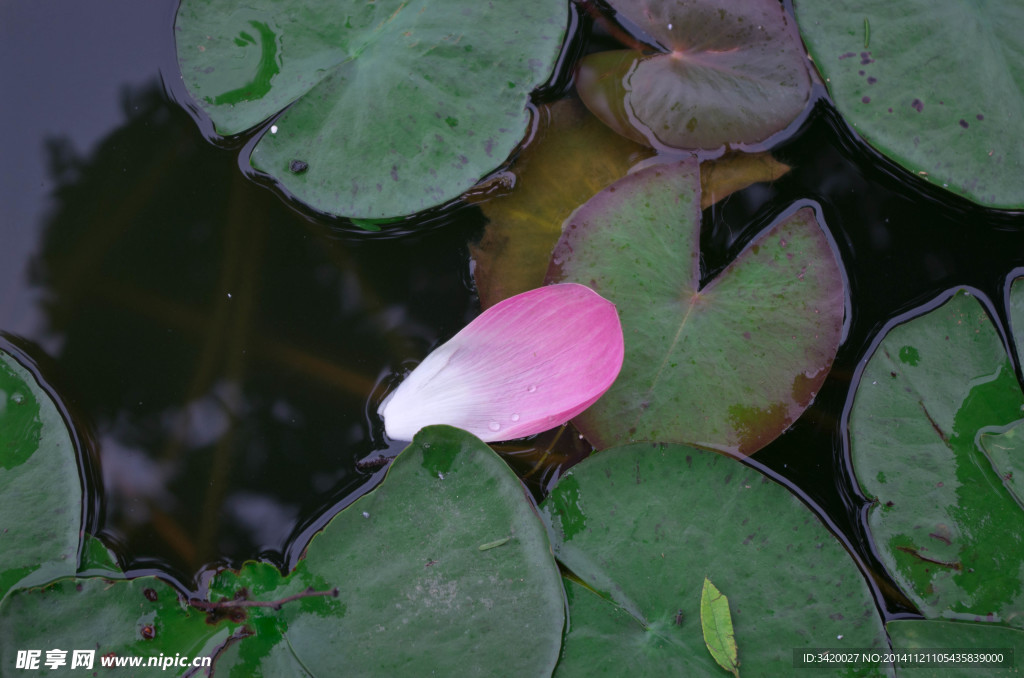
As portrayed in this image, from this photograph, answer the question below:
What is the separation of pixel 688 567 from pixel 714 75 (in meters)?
1.34

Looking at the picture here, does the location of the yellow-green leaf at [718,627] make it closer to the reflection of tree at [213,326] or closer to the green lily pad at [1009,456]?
the green lily pad at [1009,456]

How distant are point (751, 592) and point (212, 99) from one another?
1.92 meters

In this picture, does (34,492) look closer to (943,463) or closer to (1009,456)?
(943,463)

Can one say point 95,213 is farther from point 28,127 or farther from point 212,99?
point 212,99

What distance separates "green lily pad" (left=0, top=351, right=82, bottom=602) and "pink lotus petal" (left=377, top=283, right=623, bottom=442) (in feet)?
2.67

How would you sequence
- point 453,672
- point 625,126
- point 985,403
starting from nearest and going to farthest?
point 453,672 → point 985,403 → point 625,126

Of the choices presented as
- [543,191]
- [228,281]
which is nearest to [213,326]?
[228,281]

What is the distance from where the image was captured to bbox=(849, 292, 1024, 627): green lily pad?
147cm

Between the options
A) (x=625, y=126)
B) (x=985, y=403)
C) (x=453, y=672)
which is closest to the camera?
(x=453, y=672)

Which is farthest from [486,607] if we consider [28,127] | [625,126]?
[28,127]

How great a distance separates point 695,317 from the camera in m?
1.58

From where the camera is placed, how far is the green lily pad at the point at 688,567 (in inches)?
56.0

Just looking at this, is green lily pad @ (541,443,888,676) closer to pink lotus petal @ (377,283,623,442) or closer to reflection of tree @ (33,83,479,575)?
pink lotus petal @ (377,283,623,442)

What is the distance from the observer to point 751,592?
1445 mm
